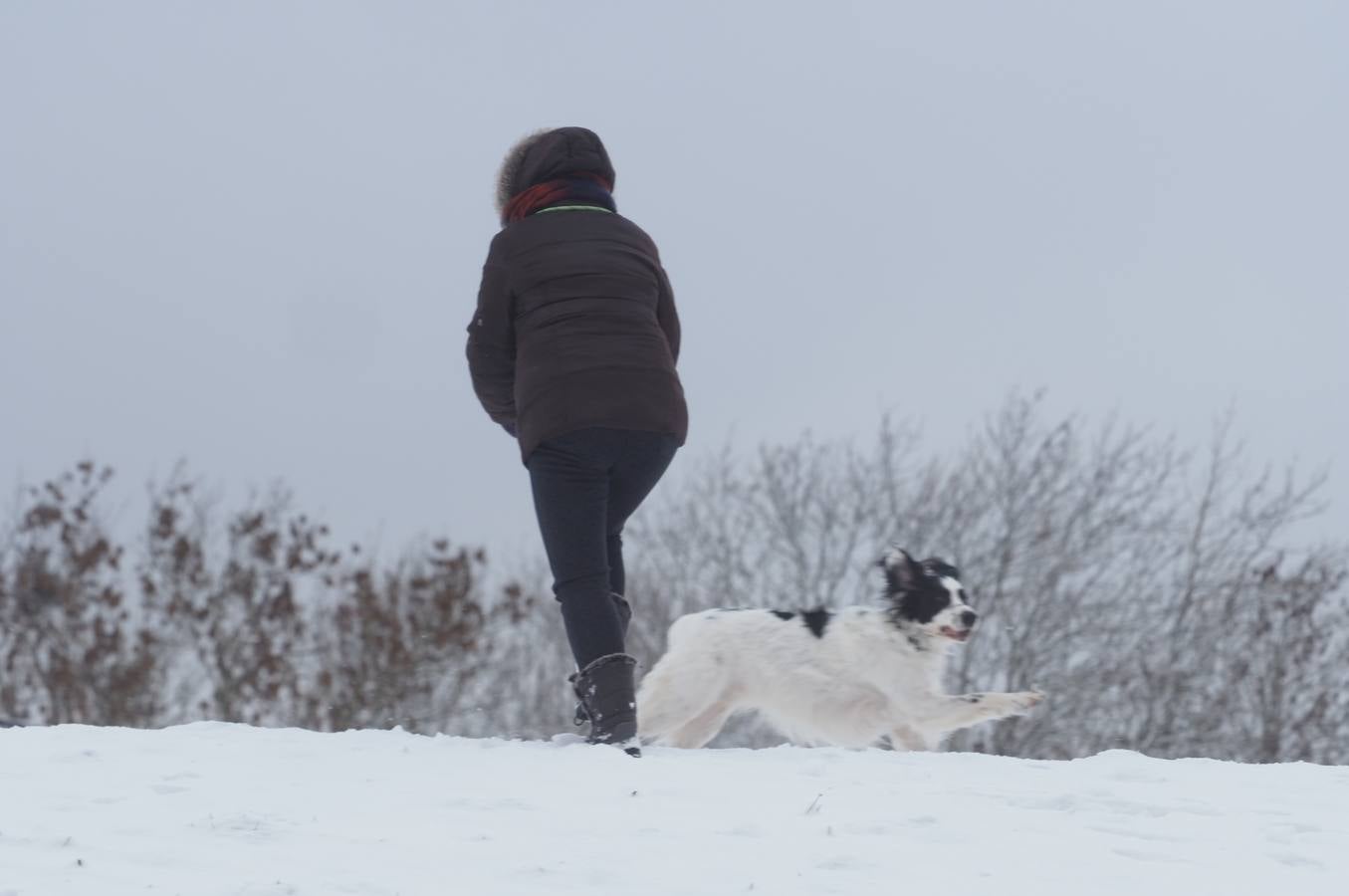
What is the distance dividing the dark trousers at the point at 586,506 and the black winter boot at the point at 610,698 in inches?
1.8

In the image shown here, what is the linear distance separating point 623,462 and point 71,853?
6.69 feet

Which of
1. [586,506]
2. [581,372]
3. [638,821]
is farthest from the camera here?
[586,506]

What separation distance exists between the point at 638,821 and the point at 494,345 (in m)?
1.75

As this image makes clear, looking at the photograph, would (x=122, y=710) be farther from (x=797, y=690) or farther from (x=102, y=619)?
(x=797, y=690)

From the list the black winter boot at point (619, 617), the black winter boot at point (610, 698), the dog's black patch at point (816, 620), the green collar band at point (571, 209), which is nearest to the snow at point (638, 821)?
the black winter boot at point (610, 698)

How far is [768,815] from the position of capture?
11.6ft

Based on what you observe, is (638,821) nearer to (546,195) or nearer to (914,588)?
(546,195)

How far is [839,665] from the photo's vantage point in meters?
6.51

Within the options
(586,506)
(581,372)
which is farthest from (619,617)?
(581,372)

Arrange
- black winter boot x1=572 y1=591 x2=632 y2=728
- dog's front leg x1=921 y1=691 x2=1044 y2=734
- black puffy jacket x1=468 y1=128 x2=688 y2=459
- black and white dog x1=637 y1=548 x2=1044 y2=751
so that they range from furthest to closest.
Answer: black and white dog x1=637 y1=548 x2=1044 y2=751
dog's front leg x1=921 y1=691 x2=1044 y2=734
black winter boot x1=572 y1=591 x2=632 y2=728
black puffy jacket x1=468 y1=128 x2=688 y2=459

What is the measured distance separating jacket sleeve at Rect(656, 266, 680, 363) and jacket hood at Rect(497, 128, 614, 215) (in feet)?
1.22

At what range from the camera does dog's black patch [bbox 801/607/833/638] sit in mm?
6566

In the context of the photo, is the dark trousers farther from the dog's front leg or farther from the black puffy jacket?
the dog's front leg

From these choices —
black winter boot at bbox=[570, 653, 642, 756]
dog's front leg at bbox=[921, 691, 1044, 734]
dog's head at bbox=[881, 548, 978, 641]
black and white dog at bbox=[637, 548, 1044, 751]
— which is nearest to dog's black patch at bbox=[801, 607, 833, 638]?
black and white dog at bbox=[637, 548, 1044, 751]
